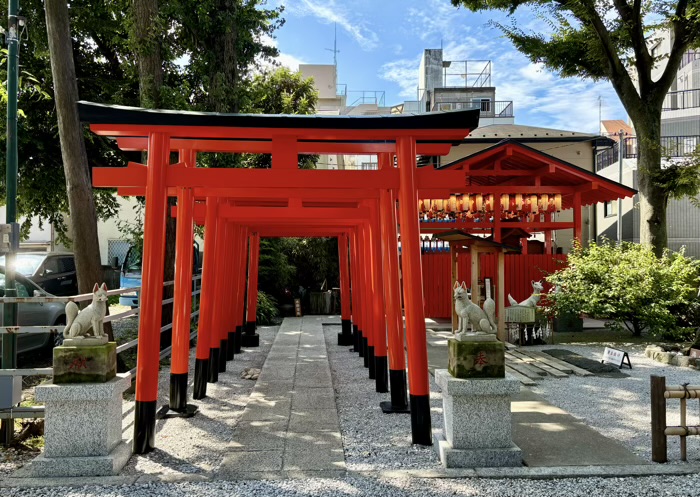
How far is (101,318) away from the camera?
4.74m

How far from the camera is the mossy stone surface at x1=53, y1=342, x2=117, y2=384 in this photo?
4477mm

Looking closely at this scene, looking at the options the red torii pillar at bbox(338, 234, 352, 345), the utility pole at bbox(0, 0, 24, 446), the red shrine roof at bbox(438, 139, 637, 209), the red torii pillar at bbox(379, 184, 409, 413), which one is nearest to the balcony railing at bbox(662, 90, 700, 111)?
the red shrine roof at bbox(438, 139, 637, 209)

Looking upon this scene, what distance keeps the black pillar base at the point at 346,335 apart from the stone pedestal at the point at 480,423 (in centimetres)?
828

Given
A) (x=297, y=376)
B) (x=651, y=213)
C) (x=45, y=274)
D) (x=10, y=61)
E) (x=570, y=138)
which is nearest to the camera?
(x=10, y=61)

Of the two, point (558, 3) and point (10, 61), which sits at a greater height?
point (558, 3)

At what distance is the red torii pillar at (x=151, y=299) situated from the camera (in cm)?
497

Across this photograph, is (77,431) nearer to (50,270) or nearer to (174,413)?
(174,413)

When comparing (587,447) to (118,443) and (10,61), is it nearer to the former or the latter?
(118,443)

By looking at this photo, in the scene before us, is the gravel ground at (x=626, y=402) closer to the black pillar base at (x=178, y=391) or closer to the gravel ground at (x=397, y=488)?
the gravel ground at (x=397, y=488)

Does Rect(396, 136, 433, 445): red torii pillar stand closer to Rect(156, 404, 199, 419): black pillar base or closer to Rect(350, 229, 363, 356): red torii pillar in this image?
Rect(156, 404, 199, 419): black pillar base

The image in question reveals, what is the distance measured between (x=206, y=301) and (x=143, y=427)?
8.10ft

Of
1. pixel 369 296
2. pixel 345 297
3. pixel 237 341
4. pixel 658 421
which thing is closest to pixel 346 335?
pixel 345 297

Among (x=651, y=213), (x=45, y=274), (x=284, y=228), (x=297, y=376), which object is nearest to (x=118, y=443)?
(x=297, y=376)

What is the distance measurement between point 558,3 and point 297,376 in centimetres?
1214
